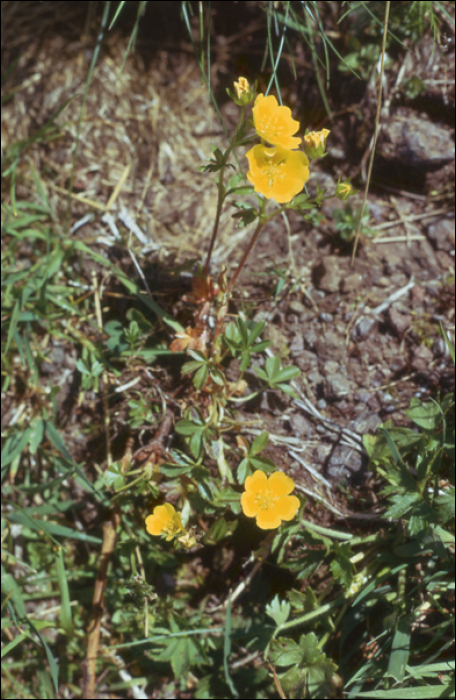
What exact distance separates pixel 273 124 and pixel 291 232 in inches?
35.2

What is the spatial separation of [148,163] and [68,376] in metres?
1.27

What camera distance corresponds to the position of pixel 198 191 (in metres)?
2.82

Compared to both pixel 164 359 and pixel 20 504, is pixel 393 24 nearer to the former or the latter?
pixel 164 359

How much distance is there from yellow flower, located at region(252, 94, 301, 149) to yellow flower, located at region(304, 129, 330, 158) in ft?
0.14

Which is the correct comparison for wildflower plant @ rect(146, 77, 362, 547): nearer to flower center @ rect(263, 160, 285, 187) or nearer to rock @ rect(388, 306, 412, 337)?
flower center @ rect(263, 160, 285, 187)

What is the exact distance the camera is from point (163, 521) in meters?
2.05

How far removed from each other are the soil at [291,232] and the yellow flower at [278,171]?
0.48 m

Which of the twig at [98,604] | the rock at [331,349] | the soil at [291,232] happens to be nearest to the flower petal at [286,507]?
the soil at [291,232]

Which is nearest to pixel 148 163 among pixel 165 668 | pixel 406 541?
pixel 406 541

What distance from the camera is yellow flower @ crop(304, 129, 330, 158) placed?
1.70 meters

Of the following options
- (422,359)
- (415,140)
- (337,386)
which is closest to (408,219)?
(415,140)

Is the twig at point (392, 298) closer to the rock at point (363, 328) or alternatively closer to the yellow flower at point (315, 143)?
the rock at point (363, 328)

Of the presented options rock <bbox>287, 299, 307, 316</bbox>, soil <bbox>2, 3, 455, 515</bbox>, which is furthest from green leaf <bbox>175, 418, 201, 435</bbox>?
rock <bbox>287, 299, 307, 316</bbox>

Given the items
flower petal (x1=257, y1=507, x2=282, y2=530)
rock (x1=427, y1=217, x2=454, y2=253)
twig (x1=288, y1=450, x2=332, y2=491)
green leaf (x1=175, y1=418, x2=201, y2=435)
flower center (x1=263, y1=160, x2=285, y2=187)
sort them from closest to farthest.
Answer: flower center (x1=263, y1=160, x2=285, y2=187) < flower petal (x1=257, y1=507, x2=282, y2=530) < green leaf (x1=175, y1=418, x2=201, y2=435) < twig (x1=288, y1=450, x2=332, y2=491) < rock (x1=427, y1=217, x2=454, y2=253)
